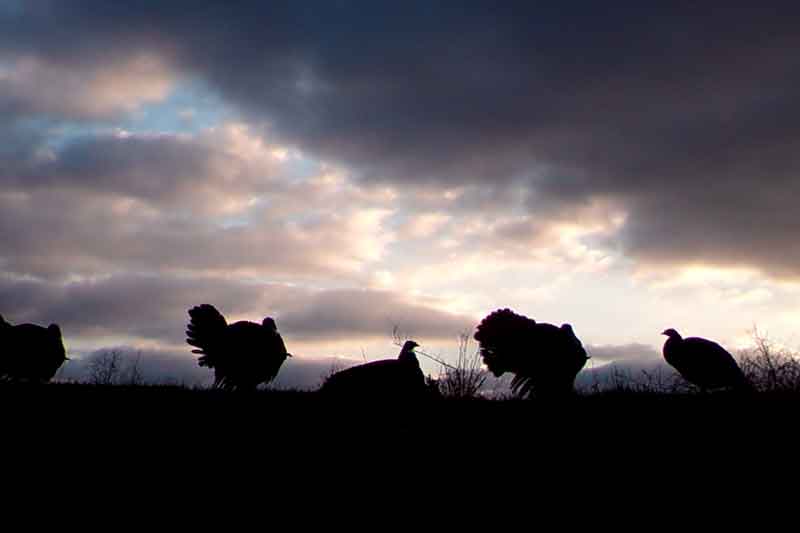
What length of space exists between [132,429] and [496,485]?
4809 mm

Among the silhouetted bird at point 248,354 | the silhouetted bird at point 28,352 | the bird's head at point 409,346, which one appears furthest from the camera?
the silhouetted bird at point 28,352

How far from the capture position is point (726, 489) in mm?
Result: 7984

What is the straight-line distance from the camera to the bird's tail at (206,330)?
17.9 m

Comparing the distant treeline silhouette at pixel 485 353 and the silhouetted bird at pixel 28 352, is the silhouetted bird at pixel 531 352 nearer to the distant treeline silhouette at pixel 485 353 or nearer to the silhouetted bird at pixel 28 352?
the distant treeline silhouette at pixel 485 353

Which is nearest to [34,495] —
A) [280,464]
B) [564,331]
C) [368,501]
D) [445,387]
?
[280,464]

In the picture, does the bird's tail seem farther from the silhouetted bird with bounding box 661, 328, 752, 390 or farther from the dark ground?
the silhouetted bird with bounding box 661, 328, 752, 390

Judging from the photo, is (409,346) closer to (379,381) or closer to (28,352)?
Answer: (379,381)

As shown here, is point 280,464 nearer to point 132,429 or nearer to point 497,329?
point 132,429

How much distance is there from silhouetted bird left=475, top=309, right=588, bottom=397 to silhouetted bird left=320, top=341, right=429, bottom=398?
3.91 m

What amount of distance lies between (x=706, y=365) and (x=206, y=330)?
460 inches

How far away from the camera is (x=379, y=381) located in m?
10.8

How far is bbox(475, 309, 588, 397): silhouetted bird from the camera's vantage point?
14961mm

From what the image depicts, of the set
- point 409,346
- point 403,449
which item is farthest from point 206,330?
point 403,449

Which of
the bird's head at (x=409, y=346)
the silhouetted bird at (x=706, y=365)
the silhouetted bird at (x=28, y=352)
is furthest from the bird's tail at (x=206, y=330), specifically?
the silhouetted bird at (x=706, y=365)
